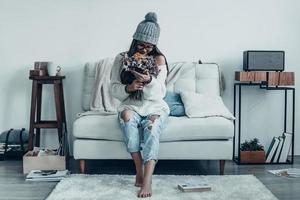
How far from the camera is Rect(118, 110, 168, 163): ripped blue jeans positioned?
279cm

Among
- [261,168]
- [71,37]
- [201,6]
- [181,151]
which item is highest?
[201,6]

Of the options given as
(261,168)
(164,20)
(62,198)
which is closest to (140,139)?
(62,198)

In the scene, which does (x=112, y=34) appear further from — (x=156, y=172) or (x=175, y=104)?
(x=156, y=172)

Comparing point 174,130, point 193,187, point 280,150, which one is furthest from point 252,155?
point 193,187

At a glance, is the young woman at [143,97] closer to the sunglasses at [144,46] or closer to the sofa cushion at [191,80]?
the sunglasses at [144,46]

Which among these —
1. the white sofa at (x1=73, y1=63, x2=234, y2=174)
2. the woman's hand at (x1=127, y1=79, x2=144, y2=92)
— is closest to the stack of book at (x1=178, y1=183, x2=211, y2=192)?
the white sofa at (x1=73, y1=63, x2=234, y2=174)

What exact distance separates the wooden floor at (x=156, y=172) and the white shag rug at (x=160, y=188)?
0.11 meters

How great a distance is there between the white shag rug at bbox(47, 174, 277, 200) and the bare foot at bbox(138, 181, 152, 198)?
0.03 meters

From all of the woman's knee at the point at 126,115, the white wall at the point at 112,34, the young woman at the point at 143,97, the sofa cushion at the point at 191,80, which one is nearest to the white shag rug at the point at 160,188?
the young woman at the point at 143,97

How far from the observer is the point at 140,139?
9.59 feet

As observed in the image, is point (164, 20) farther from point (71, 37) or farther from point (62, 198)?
point (62, 198)

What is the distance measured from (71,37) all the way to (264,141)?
2.05 m

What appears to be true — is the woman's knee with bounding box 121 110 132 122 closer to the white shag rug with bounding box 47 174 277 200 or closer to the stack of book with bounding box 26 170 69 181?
the white shag rug with bounding box 47 174 277 200

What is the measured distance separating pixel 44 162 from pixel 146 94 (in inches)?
38.5
